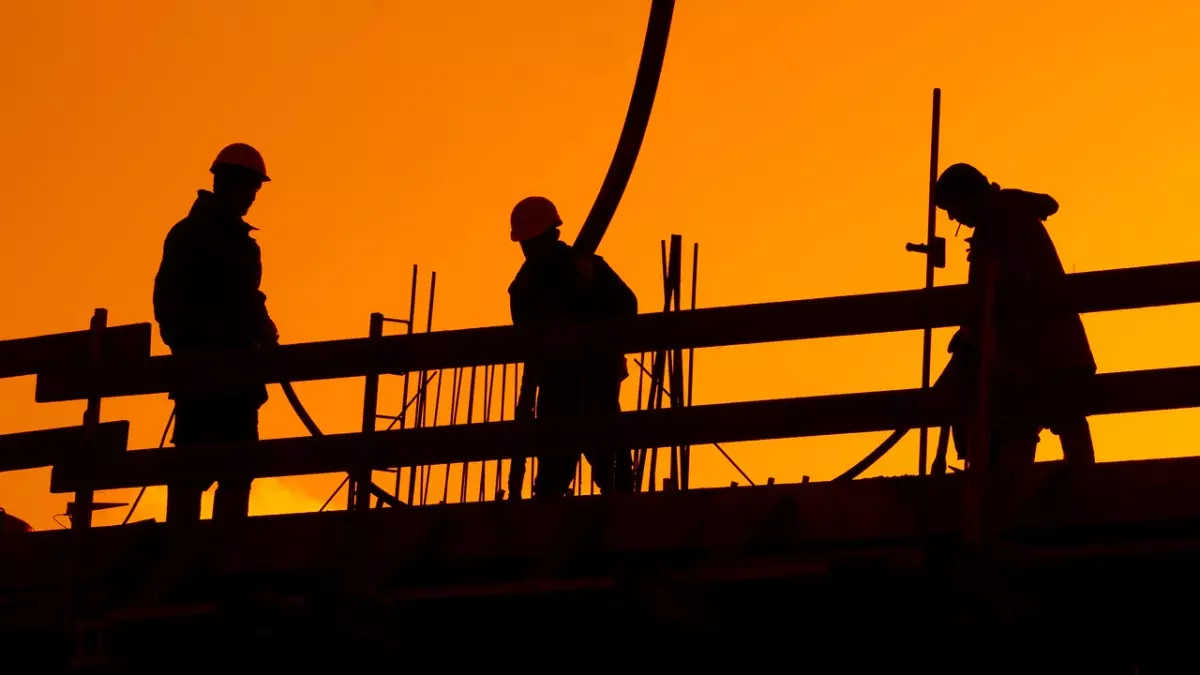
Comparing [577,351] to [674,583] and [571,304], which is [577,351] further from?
[571,304]

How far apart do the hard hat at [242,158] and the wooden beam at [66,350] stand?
1.33 meters

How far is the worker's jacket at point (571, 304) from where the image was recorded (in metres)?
10.3

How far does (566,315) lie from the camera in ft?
34.1

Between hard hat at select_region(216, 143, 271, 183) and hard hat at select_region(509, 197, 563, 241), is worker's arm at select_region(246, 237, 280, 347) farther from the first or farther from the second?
hard hat at select_region(509, 197, 563, 241)

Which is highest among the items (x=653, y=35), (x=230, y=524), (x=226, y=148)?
(x=653, y=35)

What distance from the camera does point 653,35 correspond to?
10570 millimetres

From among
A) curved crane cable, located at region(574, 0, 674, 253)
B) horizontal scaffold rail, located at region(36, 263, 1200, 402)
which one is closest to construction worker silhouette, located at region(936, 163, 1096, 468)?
horizontal scaffold rail, located at region(36, 263, 1200, 402)

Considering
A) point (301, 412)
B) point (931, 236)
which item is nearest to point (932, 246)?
point (931, 236)

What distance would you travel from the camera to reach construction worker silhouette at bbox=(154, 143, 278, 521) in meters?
9.82

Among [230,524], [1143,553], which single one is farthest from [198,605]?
[1143,553]

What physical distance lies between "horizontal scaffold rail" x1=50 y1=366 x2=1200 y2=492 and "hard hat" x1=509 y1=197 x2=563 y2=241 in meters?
2.41

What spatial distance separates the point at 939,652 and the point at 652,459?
21.2ft

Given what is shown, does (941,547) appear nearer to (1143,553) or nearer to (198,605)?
(1143,553)

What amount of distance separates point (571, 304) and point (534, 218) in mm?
555
